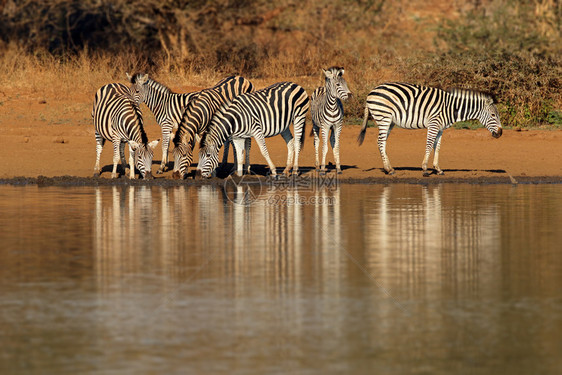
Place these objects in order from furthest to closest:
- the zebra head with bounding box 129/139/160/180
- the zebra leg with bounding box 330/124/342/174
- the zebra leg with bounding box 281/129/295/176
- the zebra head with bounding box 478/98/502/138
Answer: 1. the zebra head with bounding box 478/98/502/138
2. the zebra leg with bounding box 330/124/342/174
3. the zebra leg with bounding box 281/129/295/176
4. the zebra head with bounding box 129/139/160/180

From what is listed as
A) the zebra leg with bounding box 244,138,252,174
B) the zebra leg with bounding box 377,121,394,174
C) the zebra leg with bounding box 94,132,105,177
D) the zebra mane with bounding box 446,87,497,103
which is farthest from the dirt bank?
the zebra mane with bounding box 446,87,497,103

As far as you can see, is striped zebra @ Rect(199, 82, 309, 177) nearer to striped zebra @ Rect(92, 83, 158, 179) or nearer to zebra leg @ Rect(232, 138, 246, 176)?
zebra leg @ Rect(232, 138, 246, 176)

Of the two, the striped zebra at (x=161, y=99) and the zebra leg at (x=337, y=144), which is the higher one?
the striped zebra at (x=161, y=99)

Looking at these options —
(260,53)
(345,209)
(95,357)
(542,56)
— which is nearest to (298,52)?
(260,53)

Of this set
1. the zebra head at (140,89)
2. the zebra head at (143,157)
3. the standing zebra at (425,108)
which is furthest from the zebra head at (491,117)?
the zebra head at (143,157)

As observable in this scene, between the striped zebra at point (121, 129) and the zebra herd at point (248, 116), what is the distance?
20 mm

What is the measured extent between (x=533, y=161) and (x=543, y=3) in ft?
78.0

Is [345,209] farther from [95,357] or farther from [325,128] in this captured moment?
[95,357]

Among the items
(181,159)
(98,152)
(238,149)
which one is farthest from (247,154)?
(98,152)

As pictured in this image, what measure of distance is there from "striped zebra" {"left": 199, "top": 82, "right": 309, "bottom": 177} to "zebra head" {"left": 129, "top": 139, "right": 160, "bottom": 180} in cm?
105

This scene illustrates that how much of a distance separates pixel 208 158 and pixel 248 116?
1363 millimetres

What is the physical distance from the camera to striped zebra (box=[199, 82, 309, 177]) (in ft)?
69.5

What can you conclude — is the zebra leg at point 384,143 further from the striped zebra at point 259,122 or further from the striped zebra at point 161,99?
the striped zebra at point 161,99

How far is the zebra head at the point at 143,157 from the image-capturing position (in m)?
21.0
